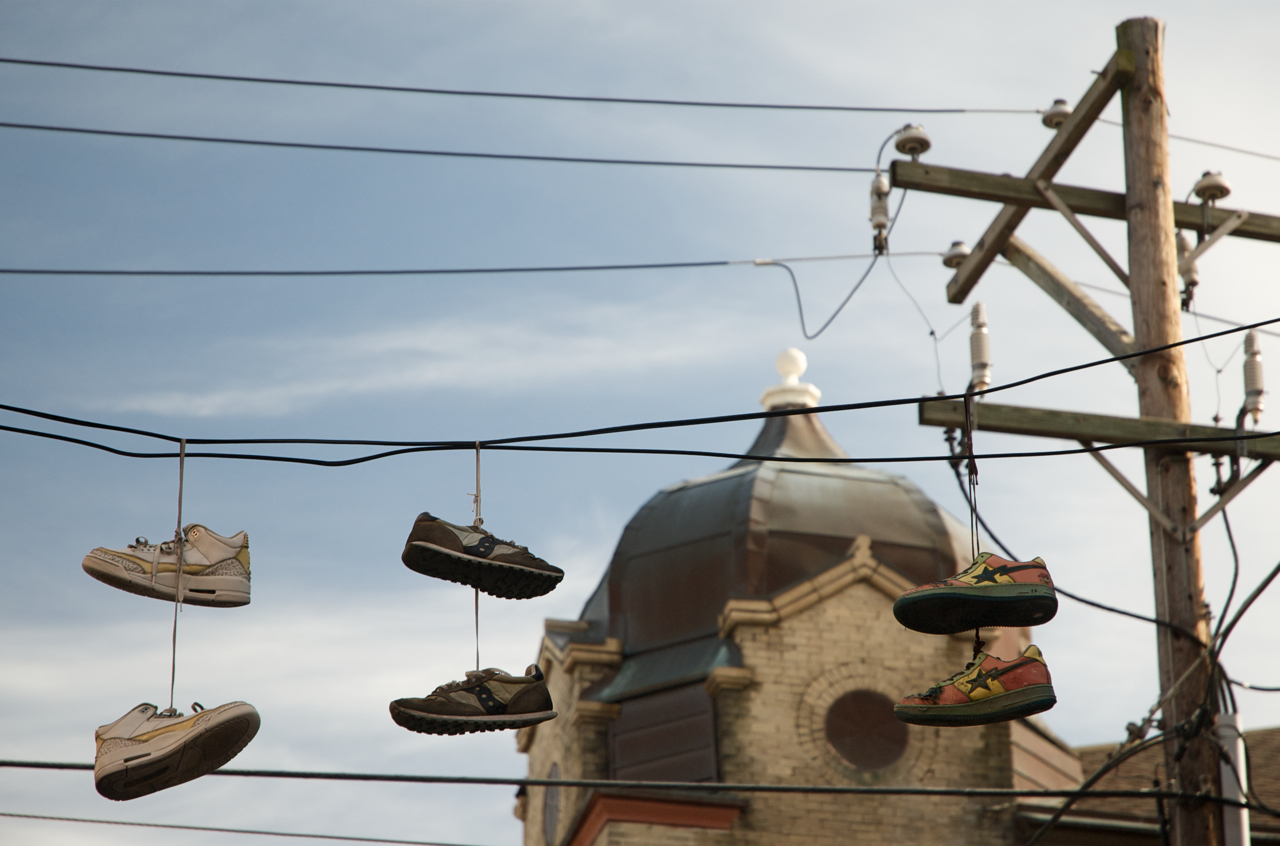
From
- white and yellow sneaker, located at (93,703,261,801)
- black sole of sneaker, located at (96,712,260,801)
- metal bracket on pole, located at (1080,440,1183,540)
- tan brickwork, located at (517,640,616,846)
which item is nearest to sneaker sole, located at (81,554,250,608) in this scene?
white and yellow sneaker, located at (93,703,261,801)

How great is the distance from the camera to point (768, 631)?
782 inches

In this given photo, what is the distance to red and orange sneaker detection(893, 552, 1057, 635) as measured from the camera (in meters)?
7.88

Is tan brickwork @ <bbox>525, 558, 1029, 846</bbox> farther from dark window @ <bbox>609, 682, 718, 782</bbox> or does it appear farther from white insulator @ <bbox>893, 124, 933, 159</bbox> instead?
white insulator @ <bbox>893, 124, 933, 159</bbox>

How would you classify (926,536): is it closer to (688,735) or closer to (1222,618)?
(688,735)

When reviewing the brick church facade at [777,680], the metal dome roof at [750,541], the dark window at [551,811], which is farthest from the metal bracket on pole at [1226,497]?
the dark window at [551,811]

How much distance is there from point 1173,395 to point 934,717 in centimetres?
346

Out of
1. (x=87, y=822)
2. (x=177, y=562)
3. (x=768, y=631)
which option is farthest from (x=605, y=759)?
(x=177, y=562)

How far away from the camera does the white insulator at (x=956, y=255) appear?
42.7ft

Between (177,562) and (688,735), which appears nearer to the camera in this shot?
(177,562)

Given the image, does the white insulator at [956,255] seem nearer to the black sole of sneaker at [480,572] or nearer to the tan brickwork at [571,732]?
the black sole of sneaker at [480,572]

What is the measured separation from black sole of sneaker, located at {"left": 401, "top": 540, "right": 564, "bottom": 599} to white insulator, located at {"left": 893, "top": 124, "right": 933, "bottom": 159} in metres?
5.19

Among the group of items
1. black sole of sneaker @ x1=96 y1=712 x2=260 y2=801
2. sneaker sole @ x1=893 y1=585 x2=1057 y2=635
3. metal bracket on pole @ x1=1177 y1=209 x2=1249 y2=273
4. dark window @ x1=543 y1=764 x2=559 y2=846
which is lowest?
black sole of sneaker @ x1=96 y1=712 x2=260 y2=801

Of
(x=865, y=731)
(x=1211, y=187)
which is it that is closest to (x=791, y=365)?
(x=865, y=731)

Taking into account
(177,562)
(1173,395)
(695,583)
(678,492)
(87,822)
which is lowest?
(87,822)
